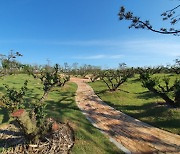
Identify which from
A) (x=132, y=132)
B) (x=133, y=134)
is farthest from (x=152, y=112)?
(x=133, y=134)

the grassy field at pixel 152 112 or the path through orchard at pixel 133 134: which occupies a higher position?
the grassy field at pixel 152 112

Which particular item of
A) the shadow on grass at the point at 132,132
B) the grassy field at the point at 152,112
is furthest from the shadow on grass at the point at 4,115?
the grassy field at the point at 152,112

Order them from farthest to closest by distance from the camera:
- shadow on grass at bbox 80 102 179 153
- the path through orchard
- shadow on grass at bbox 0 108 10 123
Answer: shadow on grass at bbox 0 108 10 123 < shadow on grass at bbox 80 102 179 153 < the path through orchard

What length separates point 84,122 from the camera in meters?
13.5

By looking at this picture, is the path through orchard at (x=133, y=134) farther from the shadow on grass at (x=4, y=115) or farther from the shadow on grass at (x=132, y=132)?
the shadow on grass at (x=4, y=115)

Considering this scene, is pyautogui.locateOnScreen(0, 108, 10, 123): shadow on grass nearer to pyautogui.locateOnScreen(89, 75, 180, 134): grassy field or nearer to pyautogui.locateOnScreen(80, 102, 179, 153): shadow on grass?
pyautogui.locateOnScreen(80, 102, 179, 153): shadow on grass

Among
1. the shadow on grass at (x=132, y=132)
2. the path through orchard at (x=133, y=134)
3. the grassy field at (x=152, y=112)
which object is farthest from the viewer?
the grassy field at (x=152, y=112)

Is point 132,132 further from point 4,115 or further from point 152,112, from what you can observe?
point 4,115

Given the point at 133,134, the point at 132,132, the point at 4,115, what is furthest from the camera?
the point at 4,115

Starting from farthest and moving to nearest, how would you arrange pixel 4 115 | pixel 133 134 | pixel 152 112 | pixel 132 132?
pixel 152 112, pixel 4 115, pixel 132 132, pixel 133 134

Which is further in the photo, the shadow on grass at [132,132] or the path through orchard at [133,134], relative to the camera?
the shadow on grass at [132,132]

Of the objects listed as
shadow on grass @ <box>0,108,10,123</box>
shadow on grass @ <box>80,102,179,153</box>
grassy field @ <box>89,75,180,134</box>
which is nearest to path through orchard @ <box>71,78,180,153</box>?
shadow on grass @ <box>80,102,179,153</box>

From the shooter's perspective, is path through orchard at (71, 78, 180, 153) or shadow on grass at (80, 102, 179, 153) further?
shadow on grass at (80, 102, 179, 153)

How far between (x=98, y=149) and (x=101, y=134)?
5.40ft
